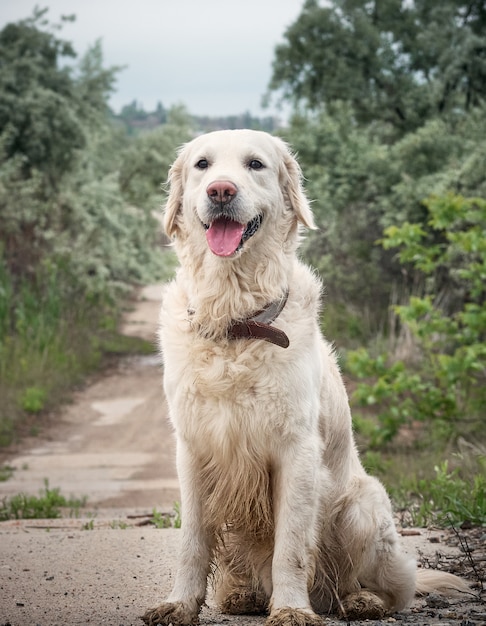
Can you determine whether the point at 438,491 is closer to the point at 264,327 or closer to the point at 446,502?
the point at 446,502

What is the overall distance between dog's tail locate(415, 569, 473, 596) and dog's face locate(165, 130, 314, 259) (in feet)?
5.96

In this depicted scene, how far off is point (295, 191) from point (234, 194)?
1.84 feet

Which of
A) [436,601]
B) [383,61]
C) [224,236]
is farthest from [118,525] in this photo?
[383,61]

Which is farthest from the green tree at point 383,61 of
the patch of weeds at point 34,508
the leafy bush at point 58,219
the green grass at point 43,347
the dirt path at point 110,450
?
the patch of weeds at point 34,508

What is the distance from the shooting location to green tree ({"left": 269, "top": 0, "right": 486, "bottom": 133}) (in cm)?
1786

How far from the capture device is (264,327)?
389cm

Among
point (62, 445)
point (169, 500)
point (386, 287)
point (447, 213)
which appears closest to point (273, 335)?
point (169, 500)

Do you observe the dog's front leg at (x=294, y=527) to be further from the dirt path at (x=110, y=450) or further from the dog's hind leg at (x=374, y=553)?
the dirt path at (x=110, y=450)

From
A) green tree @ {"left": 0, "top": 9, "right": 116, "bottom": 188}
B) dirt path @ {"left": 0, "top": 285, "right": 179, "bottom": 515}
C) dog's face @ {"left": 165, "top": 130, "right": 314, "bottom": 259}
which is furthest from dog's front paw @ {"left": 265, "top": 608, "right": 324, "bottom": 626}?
green tree @ {"left": 0, "top": 9, "right": 116, "bottom": 188}

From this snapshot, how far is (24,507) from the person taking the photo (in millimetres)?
6914

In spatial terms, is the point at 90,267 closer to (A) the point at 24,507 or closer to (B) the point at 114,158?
(B) the point at 114,158

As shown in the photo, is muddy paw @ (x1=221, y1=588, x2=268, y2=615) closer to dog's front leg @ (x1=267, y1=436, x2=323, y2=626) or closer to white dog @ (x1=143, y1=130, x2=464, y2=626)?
white dog @ (x1=143, y1=130, x2=464, y2=626)

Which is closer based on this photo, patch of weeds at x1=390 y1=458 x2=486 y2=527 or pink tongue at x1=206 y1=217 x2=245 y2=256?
pink tongue at x1=206 y1=217 x2=245 y2=256

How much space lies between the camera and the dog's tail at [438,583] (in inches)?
172
